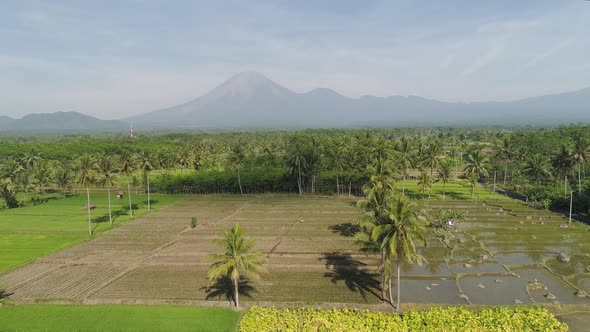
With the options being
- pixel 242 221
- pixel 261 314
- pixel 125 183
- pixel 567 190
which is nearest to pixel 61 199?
pixel 125 183

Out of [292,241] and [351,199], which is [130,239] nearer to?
[292,241]

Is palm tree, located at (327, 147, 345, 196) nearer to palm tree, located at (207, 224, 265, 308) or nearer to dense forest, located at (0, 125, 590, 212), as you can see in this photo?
dense forest, located at (0, 125, 590, 212)

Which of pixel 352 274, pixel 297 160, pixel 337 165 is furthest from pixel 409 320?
pixel 337 165

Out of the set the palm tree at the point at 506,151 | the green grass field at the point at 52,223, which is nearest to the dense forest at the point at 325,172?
the palm tree at the point at 506,151

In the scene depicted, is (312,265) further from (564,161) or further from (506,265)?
(564,161)

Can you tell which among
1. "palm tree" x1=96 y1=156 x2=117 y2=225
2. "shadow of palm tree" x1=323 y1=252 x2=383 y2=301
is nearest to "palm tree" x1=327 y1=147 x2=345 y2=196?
"shadow of palm tree" x1=323 y1=252 x2=383 y2=301

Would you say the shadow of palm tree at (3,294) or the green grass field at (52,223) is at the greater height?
the green grass field at (52,223)

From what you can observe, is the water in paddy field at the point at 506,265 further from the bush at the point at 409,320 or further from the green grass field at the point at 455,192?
the green grass field at the point at 455,192
